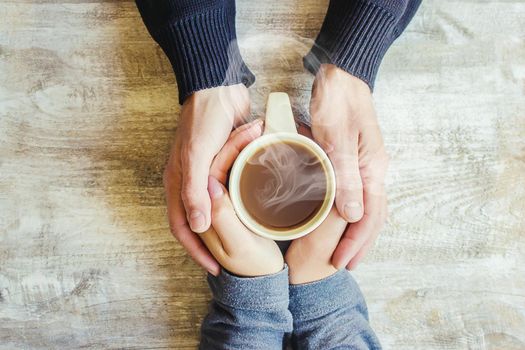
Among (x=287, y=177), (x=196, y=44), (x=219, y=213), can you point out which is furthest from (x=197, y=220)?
(x=196, y=44)

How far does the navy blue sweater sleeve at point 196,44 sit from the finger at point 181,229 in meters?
0.12

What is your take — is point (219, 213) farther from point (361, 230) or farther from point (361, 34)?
point (361, 34)

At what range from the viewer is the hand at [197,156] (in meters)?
0.74

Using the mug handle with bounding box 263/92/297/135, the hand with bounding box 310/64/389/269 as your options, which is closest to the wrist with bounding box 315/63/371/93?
the hand with bounding box 310/64/389/269

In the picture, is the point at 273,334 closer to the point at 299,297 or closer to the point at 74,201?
the point at 299,297

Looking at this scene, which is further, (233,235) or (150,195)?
(150,195)

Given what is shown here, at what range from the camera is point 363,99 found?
0.79m

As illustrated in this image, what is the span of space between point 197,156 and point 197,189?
45 mm

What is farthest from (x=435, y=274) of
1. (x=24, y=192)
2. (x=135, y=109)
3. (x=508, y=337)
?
(x=24, y=192)

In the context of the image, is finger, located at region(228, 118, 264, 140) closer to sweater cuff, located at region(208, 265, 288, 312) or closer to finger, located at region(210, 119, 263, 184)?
finger, located at region(210, 119, 263, 184)

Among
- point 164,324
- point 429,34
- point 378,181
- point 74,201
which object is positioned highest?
point 429,34

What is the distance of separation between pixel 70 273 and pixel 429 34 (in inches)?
27.1

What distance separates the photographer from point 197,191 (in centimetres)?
74

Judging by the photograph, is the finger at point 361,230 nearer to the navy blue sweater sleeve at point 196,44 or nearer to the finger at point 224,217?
the finger at point 224,217
